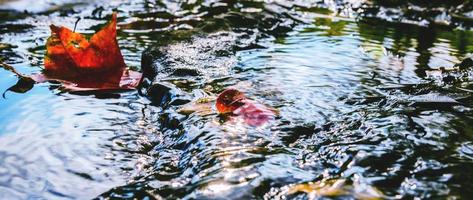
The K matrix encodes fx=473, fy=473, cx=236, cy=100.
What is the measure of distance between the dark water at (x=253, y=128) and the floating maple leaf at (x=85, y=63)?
9cm

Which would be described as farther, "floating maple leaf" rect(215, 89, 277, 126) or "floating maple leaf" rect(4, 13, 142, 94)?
"floating maple leaf" rect(4, 13, 142, 94)

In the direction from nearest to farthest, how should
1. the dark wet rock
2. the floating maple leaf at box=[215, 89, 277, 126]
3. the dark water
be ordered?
1. the dark water
2. the floating maple leaf at box=[215, 89, 277, 126]
3. the dark wet rock

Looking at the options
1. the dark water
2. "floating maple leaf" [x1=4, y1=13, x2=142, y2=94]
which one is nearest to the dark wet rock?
the dark water

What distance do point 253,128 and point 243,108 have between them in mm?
171

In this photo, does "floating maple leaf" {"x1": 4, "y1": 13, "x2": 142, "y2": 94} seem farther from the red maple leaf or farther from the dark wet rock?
the dark wet rock

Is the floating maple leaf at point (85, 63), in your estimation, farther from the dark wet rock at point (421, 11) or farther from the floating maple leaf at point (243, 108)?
the dark wet rock at point (421, 11)

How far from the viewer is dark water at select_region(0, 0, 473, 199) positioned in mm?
1364

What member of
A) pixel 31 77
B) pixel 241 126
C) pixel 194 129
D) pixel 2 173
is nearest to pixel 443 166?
pixel 241 126

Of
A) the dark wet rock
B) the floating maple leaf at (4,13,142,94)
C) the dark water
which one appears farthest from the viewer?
the dark wet rock

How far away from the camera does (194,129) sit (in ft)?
5.78

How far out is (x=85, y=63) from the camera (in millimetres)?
2412

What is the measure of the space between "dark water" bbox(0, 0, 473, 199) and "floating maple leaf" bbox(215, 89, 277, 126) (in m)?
0.06

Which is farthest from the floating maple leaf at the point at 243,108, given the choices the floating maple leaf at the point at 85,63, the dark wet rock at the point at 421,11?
the dark wet rock at the point at 421,11

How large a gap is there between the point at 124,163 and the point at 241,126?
17.2 inches
